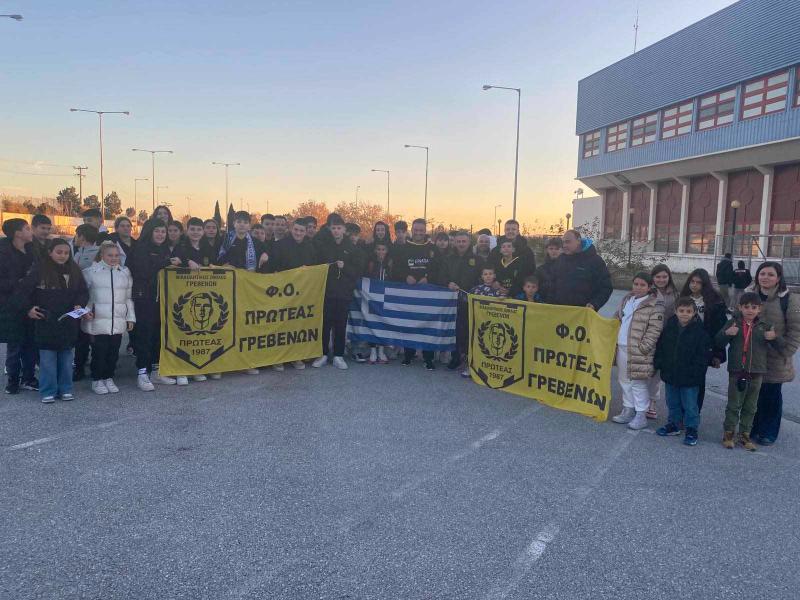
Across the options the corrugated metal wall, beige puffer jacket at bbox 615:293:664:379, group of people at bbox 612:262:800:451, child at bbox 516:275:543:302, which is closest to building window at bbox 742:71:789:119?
the corrugated metal wall

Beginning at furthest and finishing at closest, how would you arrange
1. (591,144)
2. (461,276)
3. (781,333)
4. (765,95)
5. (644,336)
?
(591,144) < (765,95) < (461,276) < (644,336) < (781,333)

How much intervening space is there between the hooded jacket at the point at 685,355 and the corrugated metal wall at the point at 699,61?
101 ft

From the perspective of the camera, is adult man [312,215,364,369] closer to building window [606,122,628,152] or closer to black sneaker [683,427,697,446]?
black sneaker [683,427,697,446]

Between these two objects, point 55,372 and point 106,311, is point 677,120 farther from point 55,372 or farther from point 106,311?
point 55,372

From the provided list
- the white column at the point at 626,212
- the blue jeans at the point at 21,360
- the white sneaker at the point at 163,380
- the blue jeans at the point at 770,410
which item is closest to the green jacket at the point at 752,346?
the blue jeans at the point at 770,410

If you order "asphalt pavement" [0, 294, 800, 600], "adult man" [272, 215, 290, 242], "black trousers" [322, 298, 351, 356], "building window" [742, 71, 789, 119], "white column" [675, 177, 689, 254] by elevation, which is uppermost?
"building window" [742, 71, 789, 119]

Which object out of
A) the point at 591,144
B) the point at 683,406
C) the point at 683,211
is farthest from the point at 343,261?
the point at 591,144

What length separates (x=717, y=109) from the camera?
34844 mm

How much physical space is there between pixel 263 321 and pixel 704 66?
3613 centimetres

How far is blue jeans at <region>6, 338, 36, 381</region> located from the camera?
276 inches

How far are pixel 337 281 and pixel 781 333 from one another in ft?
19.0

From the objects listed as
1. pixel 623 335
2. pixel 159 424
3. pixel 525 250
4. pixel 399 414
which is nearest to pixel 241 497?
pixel 159 424

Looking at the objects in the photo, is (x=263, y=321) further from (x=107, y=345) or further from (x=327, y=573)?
(x=327, y=573)

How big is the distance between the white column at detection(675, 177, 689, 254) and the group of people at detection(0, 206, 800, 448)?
35.9m
